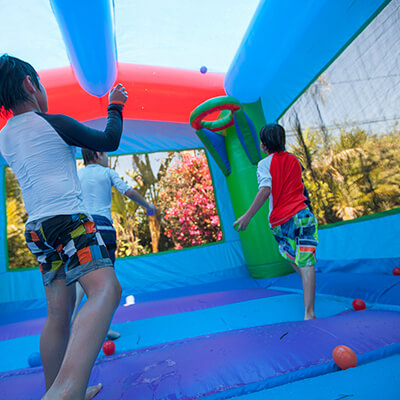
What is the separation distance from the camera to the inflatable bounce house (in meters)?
1.06

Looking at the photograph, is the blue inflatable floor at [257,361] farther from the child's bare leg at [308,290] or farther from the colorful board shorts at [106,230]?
the colorful board shorts at [106,230]

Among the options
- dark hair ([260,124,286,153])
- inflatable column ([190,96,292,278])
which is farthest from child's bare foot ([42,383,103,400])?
inflatable column ([190,96,292,278])

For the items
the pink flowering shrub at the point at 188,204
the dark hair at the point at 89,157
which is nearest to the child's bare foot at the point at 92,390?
the dark hair at the point at 89,157

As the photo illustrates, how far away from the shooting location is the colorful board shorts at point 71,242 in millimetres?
930

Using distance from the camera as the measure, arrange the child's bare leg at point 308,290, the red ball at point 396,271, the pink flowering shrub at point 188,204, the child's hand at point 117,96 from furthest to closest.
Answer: the pink flowering shrub at point 188,204 → the red ball at point 396,271 → the child's bare leg at point 308,290 → the child's hand at point 117,96

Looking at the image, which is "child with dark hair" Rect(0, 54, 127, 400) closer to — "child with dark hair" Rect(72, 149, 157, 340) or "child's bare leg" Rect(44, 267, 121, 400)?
"child's bare leg" Rect(44, 267, 121, 400)

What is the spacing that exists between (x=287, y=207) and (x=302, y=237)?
0.20 meters

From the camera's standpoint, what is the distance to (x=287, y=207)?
1.91m

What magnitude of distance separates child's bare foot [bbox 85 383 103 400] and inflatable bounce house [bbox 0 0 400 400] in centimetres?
3

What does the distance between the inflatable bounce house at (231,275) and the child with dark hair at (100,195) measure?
608mm

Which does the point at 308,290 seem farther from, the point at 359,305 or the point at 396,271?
the point at 396,271

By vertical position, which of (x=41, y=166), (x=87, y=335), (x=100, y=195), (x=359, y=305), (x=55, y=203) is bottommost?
(x=359, y=305)

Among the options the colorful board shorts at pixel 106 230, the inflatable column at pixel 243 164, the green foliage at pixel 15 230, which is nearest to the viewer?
the colorful board shorts at pixel 106 230

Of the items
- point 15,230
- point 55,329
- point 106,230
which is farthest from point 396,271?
point 15,230
